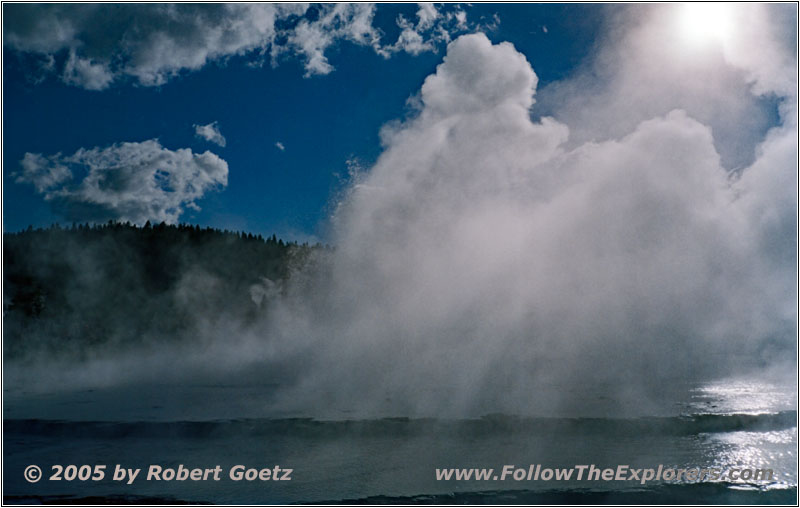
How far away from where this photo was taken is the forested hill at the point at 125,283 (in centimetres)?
2703

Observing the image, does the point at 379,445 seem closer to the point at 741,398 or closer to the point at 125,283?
the point at 741,398

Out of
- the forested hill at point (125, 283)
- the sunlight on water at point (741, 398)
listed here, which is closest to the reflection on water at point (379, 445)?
the sunlight on water at point (741, 398)

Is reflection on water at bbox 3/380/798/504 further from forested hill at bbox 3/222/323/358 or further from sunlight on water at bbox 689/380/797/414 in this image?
forested hill at bbox 3/222/323/358

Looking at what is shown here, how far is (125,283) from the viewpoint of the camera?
3572 centimetres

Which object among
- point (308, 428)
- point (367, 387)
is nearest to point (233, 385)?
point (367, 387)

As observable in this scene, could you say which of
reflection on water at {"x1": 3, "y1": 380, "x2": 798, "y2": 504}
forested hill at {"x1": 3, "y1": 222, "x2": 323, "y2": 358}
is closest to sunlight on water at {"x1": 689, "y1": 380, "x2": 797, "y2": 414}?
reflection on water at {"x1": 3, "y1": 380, "x2": 798, "y2": 504}

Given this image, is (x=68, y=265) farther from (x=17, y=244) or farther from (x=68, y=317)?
(x=68, y=317)

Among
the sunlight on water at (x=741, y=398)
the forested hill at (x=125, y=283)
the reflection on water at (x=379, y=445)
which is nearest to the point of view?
the reflection on water at (x=379, y=445)

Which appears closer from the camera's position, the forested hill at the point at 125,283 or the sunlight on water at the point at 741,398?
the sunlight on water at the point at 741,398

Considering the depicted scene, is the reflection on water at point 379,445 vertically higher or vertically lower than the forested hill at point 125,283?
lower

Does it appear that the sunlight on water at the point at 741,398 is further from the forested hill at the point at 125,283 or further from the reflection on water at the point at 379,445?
the forested hill at the point at 125,283

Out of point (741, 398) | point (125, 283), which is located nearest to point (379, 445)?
point (741, 398)

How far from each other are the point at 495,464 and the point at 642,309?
15.9 m

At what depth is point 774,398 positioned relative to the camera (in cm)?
1130
